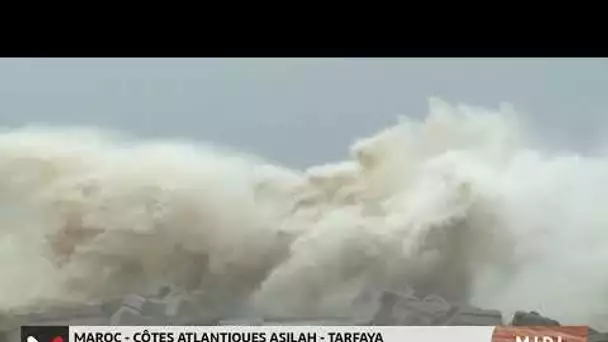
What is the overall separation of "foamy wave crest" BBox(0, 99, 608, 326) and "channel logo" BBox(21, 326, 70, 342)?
0.07 m

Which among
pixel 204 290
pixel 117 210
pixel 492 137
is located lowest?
pixel 204 290

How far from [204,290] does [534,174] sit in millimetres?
846

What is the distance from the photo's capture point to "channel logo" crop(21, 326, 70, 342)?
1.83m

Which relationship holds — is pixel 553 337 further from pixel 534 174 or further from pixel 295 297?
pixel 295 297

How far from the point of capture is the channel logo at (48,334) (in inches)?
71.9

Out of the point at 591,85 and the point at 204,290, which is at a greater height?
the point at 591,85

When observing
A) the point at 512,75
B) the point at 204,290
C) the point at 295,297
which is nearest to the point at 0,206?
the point at 204,290

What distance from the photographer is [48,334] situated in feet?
6.00

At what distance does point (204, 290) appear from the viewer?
1.82 meters

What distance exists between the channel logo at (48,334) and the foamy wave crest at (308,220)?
71mm

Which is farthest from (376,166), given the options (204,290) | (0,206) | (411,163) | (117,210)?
(0,206)
